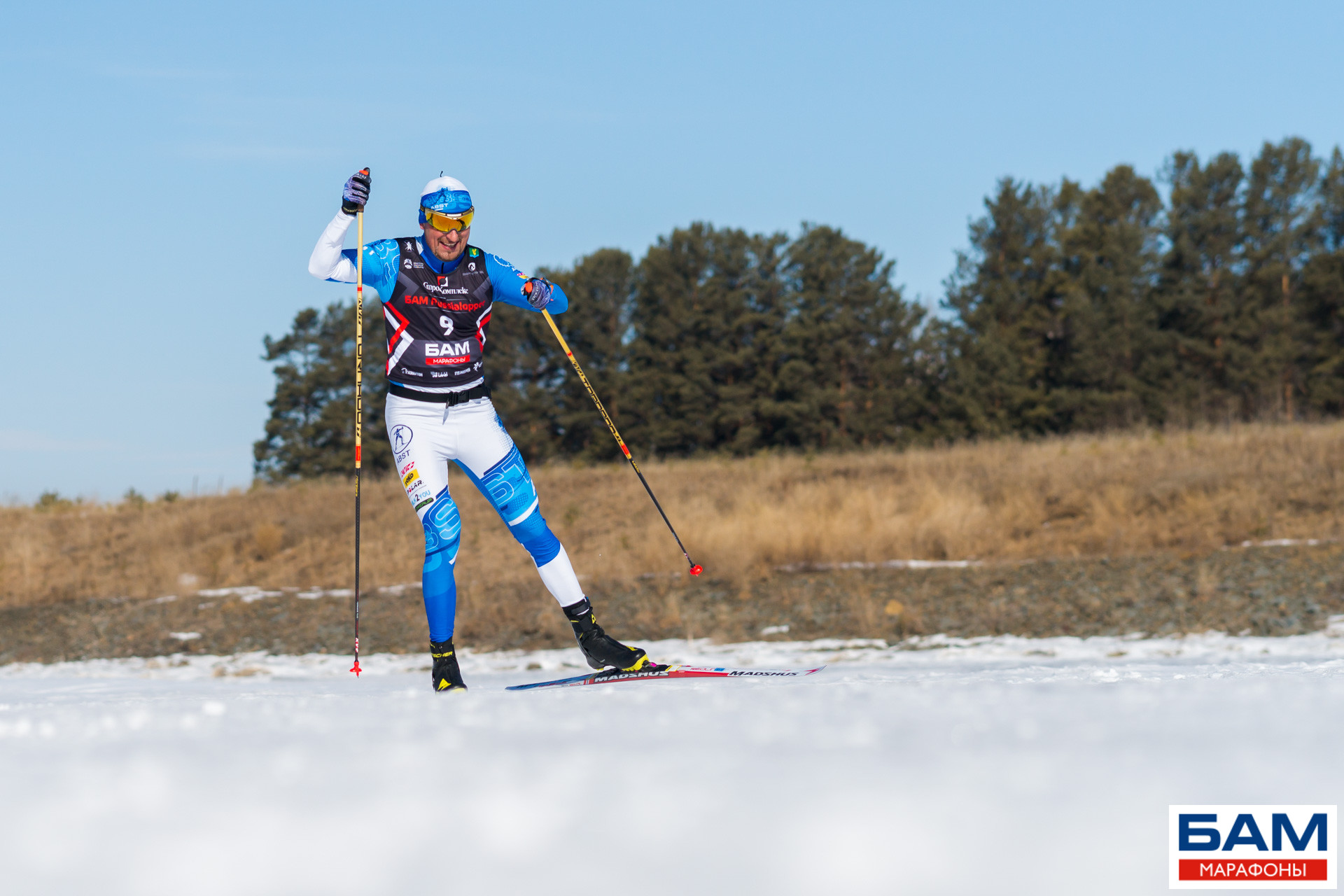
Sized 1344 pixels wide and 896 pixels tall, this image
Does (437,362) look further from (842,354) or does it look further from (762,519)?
(842,354)

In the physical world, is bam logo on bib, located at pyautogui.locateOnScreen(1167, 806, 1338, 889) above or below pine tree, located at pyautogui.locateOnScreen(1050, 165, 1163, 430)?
below

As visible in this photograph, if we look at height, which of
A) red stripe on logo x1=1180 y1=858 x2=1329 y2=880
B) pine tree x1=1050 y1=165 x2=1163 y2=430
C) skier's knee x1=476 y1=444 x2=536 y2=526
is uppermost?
pine tree x1=1050 y1=165 x2=1163 y2=430

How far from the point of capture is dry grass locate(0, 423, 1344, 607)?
1223 cm

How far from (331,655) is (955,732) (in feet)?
28.6

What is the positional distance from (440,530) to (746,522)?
8.05 m

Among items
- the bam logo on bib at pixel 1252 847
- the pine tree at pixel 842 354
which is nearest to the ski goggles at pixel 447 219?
the bam logo on bib at pixel 1252 847

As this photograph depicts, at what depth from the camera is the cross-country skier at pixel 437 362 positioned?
5.23 m

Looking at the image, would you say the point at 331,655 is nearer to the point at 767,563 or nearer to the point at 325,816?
the point at 767,563

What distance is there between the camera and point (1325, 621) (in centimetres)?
827

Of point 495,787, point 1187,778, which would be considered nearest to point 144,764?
point 495,787

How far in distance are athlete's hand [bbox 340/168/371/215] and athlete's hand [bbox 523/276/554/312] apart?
919 mm

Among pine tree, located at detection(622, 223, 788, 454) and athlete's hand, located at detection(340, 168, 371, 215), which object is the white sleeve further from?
pine tree, located at detection(622, 223, 788, 454)

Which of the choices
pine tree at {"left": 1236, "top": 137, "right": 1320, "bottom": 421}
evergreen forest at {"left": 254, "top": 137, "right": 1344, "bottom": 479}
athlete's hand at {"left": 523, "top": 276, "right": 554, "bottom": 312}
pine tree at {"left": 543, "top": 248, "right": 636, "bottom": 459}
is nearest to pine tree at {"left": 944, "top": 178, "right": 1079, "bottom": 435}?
evergreen forest at {"left": 254, "top": 137, "right": 1344, "bottom": 479}

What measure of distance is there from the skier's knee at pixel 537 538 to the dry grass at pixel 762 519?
6150 mm
